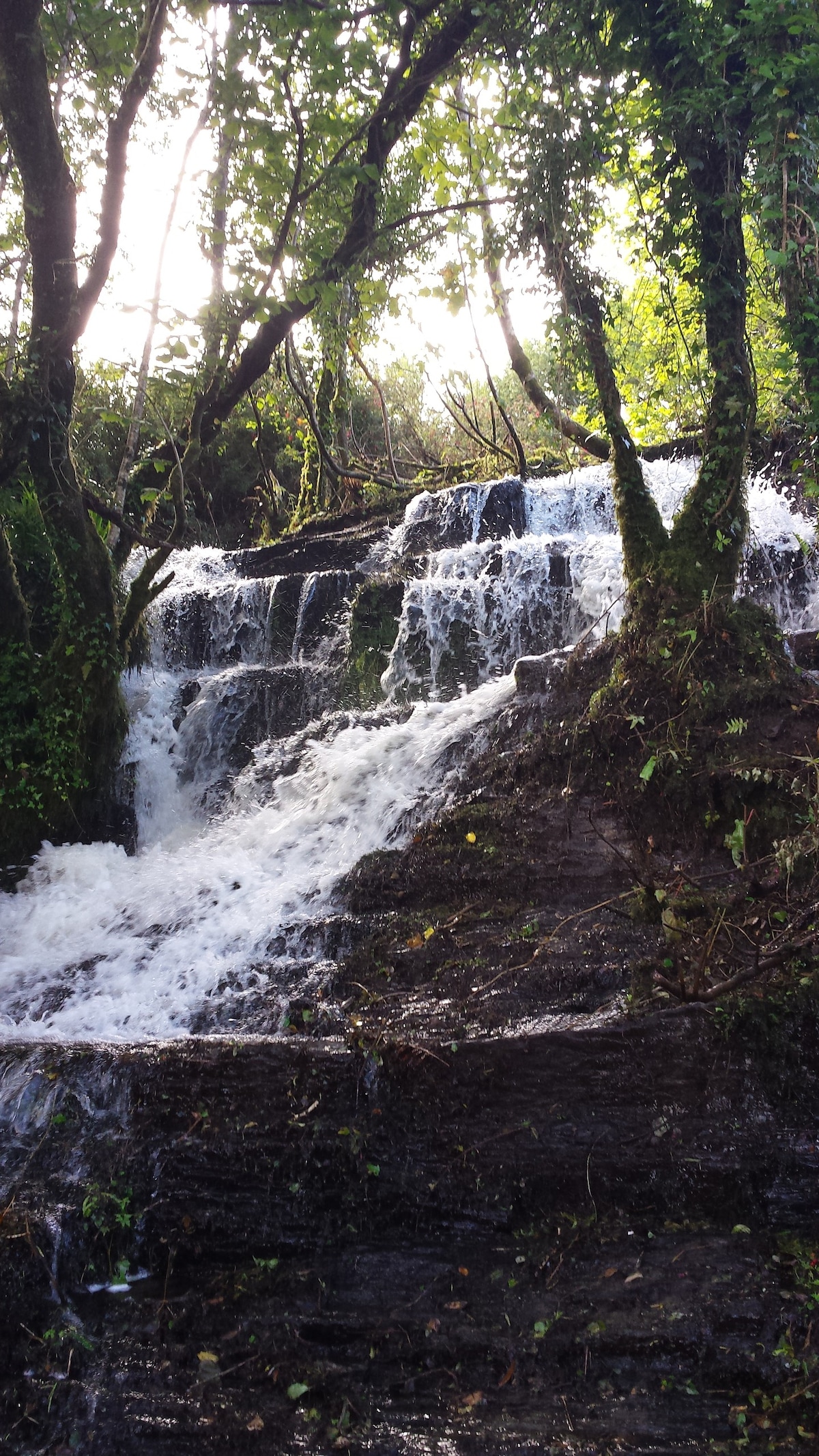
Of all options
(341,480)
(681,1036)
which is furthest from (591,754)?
(341,480)

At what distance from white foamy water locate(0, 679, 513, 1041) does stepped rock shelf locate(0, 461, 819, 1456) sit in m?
0.05

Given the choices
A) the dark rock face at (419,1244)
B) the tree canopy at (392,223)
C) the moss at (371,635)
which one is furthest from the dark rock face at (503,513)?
the dark rock face at (419,1244)

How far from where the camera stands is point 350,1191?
3193mm

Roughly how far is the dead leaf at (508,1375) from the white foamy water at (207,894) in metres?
2.65

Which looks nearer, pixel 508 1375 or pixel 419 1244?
pixel 508 1375

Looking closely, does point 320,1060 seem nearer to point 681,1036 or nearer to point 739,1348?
point 681,1036

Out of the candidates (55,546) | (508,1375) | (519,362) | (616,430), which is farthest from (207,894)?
(519,362)

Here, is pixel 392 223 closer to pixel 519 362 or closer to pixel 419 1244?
pixel 519 362

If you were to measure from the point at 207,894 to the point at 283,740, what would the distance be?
273 centimetres

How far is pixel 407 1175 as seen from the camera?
3.20 meters

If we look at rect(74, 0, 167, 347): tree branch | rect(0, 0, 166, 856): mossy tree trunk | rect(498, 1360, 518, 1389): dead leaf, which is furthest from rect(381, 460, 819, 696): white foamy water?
rect(498, 1360, 518, 1389): dead leaf

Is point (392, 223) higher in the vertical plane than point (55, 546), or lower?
higher

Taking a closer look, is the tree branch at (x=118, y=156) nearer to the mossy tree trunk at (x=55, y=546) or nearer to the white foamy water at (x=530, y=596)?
the mossy tree trunk at (x=55, y=546)

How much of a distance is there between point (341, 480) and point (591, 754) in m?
9.92
